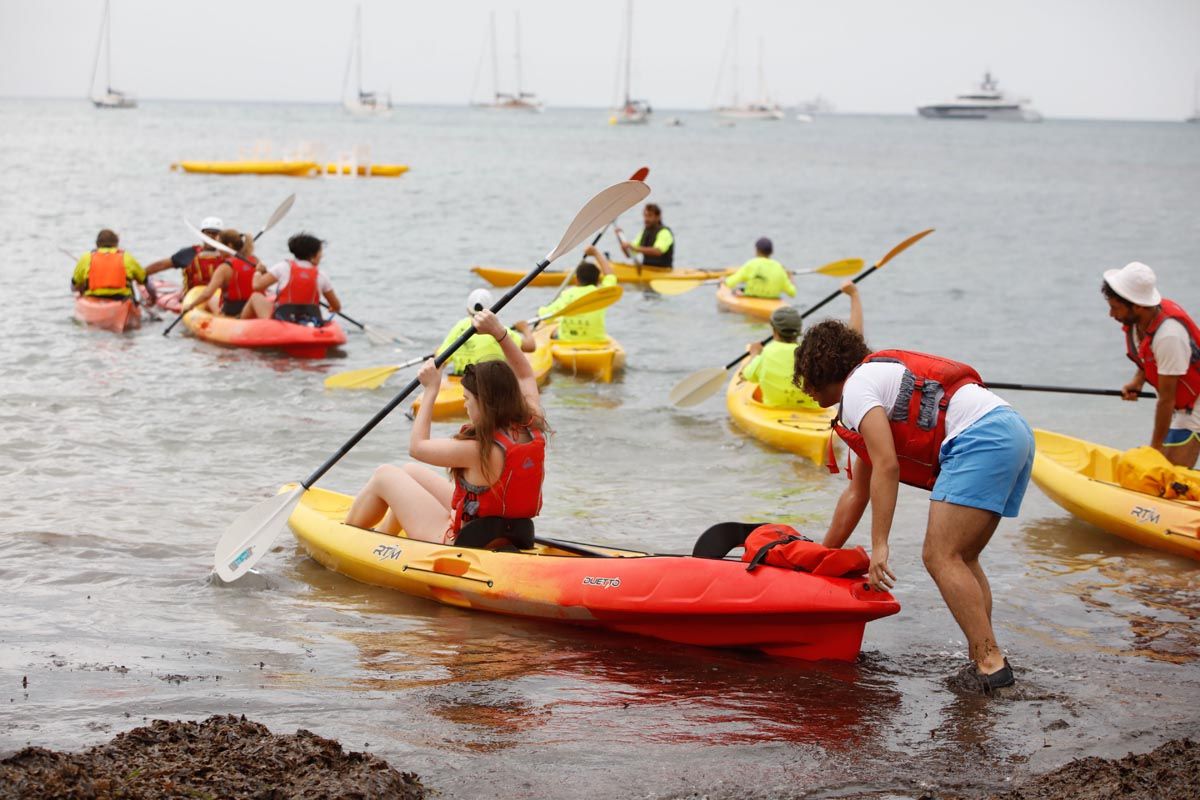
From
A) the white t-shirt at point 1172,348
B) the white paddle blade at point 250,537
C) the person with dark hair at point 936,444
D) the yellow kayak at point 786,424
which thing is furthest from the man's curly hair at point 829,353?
the yellow kayak at point 786,424

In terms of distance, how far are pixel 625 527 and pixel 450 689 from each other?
2.75m

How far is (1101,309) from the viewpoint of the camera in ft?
58.6

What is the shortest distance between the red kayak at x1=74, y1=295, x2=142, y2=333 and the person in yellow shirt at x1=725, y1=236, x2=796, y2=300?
6.99 metres

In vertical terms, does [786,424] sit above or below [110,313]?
below

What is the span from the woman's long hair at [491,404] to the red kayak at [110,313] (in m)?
9.14

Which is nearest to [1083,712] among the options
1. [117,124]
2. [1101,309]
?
[1101,309]

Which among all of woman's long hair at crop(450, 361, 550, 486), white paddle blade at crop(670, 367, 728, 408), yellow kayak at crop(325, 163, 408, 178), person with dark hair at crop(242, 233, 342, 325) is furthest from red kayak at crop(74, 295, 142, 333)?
yellow kayak at crop(325, 163, 408, 178)

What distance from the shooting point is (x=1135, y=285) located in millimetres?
5996

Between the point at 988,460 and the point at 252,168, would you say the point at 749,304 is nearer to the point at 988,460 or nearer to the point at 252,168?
the point at 988,460

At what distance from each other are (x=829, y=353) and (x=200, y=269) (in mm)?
9879

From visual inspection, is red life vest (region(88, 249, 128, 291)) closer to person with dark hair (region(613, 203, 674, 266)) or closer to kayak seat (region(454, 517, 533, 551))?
person with dark hair (region(613, 203, 674, 266))

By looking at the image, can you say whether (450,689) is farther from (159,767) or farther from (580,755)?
(159,767)

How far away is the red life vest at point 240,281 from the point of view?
469 inches

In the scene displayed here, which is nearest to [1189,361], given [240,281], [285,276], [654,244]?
[285,276]
